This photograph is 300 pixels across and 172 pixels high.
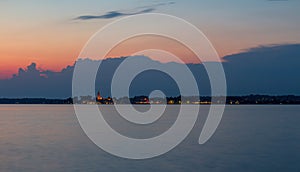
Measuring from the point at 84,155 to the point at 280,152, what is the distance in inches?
577

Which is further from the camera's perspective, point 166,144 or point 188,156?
point 166,144

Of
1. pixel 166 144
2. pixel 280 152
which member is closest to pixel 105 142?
pixel 166 144

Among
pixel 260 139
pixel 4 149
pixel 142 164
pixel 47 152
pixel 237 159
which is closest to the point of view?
pixel 142 164

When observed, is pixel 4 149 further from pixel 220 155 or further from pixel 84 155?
pixel 220 155

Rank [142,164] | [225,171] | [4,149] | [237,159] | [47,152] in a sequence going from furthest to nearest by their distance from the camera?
1. [4,149]
2. [47,152]
3. [237,159]
4. [142,164]
5. [225,171]

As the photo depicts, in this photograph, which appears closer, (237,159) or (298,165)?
(298,165)

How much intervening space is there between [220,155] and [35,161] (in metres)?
12.6

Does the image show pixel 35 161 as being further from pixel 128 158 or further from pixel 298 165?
pixel 298 165

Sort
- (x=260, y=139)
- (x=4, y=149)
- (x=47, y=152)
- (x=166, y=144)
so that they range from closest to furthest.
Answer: (x=47, y=152), (x=4, y=149), (x=166, y=144), (x=260, y=139)

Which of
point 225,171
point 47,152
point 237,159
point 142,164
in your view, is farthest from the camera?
point 47,152

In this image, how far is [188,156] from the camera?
1081 inches

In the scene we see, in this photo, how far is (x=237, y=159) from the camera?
2620 cm

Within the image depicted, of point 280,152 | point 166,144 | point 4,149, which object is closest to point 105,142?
point 166,144

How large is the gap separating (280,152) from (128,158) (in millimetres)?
11916
